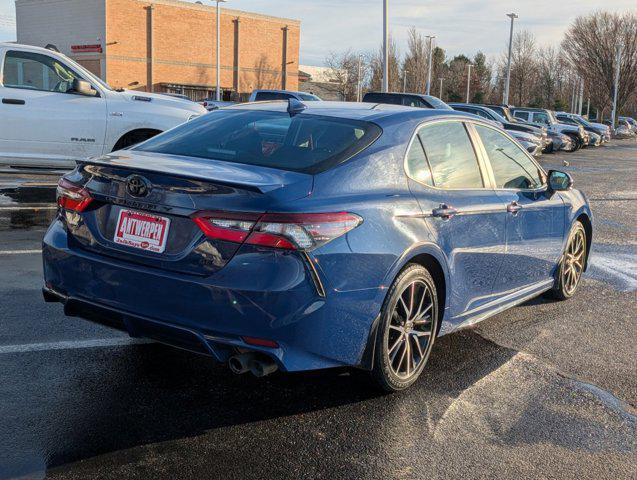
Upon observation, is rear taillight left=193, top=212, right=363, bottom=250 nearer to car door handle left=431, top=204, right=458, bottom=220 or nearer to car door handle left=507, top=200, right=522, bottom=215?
car door handle left=431, top=204, right=458, bottom=220

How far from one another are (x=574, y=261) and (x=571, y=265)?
0.11 meters

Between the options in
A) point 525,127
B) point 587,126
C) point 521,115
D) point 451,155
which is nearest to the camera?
point 451,155

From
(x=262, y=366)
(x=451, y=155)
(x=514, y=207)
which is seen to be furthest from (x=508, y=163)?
(x=262, y=366)

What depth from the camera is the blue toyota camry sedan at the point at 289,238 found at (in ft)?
11.6

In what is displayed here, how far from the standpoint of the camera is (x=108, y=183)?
3885 millimetres

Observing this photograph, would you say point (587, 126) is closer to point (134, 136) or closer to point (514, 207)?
point (134, 136)

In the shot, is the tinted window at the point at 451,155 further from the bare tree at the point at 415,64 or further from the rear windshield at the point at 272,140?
the bare tree at the point at 415,64

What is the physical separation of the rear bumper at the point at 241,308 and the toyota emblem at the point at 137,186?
34 centimetres

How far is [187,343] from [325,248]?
0.79 meters

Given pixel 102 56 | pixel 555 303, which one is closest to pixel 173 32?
pixel 102 56

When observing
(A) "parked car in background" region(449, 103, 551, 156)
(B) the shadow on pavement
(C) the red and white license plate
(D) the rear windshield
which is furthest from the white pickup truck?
(A) "parked car in background" region(449, 103, 551, 156)

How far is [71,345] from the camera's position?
4.73m

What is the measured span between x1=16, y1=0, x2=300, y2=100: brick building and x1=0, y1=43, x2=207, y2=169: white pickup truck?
4419 cm

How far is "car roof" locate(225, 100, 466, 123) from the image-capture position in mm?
4613
